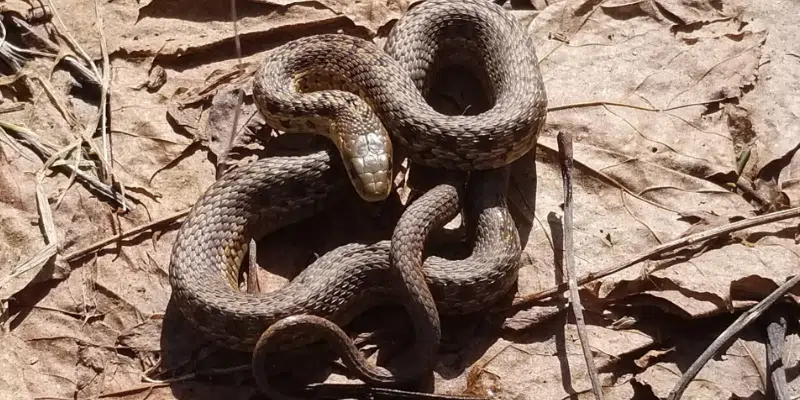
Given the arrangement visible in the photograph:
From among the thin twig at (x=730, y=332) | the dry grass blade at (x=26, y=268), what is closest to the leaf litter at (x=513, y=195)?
the dry grass blade at (x=26, y=268)

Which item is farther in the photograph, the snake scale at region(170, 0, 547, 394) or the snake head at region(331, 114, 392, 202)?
the snake head at region(331, 114, 392, 202)

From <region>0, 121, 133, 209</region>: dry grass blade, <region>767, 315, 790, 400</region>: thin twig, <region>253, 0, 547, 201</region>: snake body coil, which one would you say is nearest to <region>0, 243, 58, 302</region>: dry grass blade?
<region>0, 121, 133, 209</region>: dry grass blade

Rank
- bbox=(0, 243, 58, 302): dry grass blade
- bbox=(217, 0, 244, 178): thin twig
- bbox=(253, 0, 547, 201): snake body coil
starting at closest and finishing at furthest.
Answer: bbox=(0, 243, 58, 302): dry grass blade < bbox=(253, 0, 547, 201): snake body coil < bbox=(217, 0, 244, 178): thin twig

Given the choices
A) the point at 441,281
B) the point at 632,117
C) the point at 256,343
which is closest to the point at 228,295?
the point at 256,343

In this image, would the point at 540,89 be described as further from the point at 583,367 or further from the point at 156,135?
the point at 156,135

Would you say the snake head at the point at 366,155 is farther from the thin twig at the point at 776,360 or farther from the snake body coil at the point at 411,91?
the thin twig at the point at 776,360

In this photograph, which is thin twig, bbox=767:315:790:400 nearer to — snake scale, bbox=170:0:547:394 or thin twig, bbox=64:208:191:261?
snake scale, bbox=170:0:547:394

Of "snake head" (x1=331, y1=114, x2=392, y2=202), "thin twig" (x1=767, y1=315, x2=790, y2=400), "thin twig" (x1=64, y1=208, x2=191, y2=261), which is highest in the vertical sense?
"snake head" (x1=331, y1=114, x2=392, y2=202)
